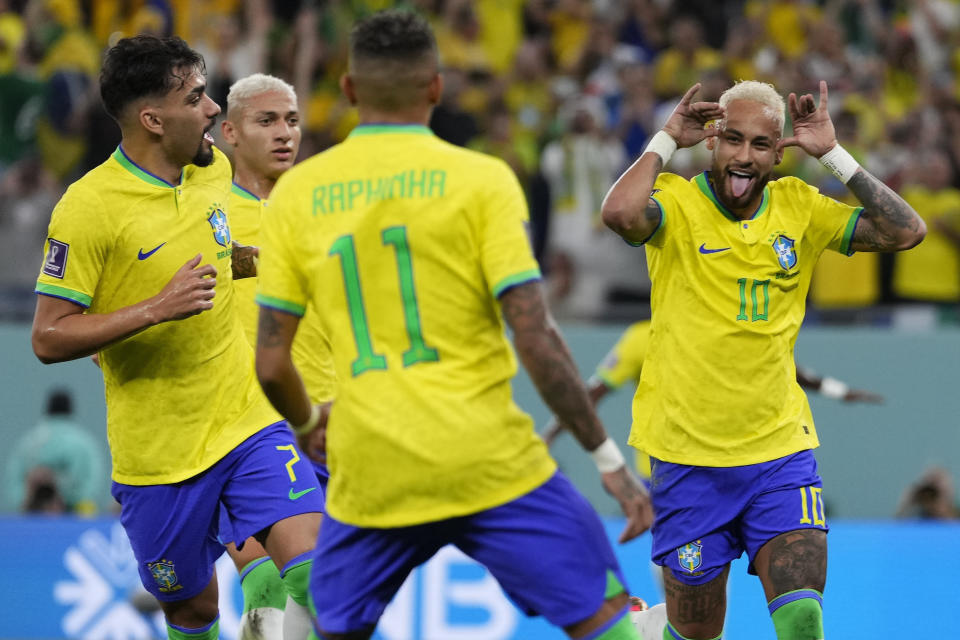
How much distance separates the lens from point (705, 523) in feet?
19.7

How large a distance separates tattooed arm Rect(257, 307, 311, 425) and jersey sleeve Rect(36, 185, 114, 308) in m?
1.30

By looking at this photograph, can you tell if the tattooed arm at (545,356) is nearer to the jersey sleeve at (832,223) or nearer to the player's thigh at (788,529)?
the player's thigh at (788,529)

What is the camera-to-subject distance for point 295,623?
6375mm

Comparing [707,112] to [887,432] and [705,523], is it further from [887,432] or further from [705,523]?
[887,432]

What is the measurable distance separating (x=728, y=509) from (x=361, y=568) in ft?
6.55

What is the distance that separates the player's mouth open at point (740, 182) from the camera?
5.99 meters

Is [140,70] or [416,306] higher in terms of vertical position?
[140,70]

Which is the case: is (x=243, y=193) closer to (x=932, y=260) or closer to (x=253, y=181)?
(x=253, y=181)

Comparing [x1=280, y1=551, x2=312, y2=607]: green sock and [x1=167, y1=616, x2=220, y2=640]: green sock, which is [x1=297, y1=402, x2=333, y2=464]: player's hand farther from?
[x1=167, y1=616, x2=220, y2=640]: green sock

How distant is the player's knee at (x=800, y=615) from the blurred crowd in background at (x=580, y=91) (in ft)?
23.1

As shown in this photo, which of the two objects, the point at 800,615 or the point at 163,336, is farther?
the point at 163,336

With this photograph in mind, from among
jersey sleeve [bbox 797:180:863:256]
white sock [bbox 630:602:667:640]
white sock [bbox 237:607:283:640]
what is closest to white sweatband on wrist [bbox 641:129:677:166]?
jersey sleeve [bbox 797:180:863:256]

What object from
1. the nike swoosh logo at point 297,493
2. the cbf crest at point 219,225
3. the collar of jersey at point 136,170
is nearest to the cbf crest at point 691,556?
the nike swoosh logo at point 297,493

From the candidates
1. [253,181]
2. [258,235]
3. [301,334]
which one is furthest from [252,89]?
[301,334]
